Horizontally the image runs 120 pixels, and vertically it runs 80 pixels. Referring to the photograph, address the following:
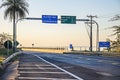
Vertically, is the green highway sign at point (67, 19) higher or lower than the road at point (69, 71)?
higher

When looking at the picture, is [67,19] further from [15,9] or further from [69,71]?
[69,71]

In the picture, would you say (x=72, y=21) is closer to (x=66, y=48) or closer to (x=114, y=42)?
(x=114, y=42)

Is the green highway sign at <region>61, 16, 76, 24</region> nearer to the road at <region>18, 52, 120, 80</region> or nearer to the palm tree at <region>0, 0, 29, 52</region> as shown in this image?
the palm tree at <region>0, 0, 29, 52</region>

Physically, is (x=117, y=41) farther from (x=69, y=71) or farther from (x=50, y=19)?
(x=69, y=71)

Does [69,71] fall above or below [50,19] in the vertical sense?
below

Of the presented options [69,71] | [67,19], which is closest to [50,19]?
[67,19]

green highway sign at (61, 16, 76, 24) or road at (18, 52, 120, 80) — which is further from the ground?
green highway sign at (61, 16, 76, 24)

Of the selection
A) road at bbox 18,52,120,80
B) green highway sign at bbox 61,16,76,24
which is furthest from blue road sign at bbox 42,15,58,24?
road at bbox 18,52,120,80

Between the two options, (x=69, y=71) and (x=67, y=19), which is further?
(x=67, y=19)

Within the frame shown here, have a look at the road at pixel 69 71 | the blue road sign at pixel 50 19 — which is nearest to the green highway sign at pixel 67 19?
the blue road sign at pixel 50 19

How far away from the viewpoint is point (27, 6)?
6350 cm

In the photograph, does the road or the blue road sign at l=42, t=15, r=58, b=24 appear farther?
the blue road sign at l=42, t=15, r=58, b=24

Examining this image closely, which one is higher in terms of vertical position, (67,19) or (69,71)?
(67,19)

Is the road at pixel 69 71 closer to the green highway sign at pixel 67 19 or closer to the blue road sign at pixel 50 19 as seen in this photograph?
the green highway sign at pixel 67 19
